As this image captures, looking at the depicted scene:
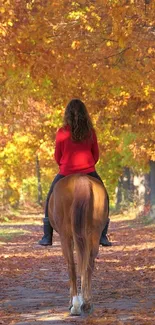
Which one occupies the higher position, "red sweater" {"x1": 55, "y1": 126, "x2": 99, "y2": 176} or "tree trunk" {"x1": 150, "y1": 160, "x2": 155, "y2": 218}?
"red sweater" {"x1": 55, "y1": 126, "x2": 99, "y2": 176}

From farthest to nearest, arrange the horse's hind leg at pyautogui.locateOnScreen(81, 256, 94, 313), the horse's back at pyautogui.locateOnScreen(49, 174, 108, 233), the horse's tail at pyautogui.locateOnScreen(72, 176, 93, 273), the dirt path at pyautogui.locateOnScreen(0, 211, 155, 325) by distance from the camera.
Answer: the horse's back at pyautogui.locateOnScreen(49, 174, 108, 233) → the horse's tail at pyautogui.locateOnScreen(72, 176, 93, 273) → the horse's hind leg at pyautogui.locateOnScreen(81, 256, 94, 313) → the dirt path at pyautogui.locateOnScreen(0, 211, 155, 325)

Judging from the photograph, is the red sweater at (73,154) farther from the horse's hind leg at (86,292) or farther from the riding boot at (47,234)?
the horse's hind leg at (86,292)

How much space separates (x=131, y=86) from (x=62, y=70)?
412 centimetres

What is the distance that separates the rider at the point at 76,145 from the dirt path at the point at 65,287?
1.17 meters

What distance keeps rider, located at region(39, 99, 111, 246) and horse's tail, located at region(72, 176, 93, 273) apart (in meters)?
0.53

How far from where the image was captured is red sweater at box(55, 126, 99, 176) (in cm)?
1234

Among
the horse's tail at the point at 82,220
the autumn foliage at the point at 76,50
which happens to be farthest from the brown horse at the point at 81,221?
the autumn foliage at the point at 76,50

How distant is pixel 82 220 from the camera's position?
38.8 feet

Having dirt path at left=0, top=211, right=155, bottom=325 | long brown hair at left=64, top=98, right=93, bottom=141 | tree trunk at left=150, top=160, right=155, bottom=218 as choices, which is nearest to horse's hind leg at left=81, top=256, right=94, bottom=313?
dirt path at left=0, top=211, right=155, bottom=325

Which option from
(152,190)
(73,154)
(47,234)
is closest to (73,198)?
(73,154)

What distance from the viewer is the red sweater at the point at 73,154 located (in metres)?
12.3

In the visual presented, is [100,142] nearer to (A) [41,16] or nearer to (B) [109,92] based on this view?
(B) [109,92]

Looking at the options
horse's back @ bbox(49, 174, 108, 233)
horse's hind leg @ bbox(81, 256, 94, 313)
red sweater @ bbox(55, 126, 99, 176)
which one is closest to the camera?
horse's hind leg @ bbox(81, 256, 94, 313)

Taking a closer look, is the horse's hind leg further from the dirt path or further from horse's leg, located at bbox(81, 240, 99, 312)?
the dirt path
